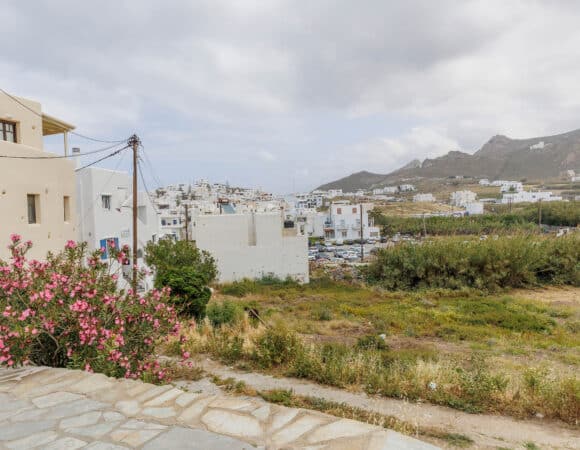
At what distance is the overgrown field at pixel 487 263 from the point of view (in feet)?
68.5

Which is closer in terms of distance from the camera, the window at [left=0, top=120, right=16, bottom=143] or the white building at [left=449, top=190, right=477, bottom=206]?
the window at [left=0, top=120, right=16, bottom=143]

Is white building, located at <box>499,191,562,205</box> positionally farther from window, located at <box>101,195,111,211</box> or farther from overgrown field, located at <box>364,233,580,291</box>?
window, located at <box>101,195,111,211</box>

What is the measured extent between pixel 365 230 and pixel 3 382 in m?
58.3

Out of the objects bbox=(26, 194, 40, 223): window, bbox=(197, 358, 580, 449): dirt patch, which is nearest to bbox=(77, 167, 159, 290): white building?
bbox=(26, 194, 40, 223): window

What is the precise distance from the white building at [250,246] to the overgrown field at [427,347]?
7.98m

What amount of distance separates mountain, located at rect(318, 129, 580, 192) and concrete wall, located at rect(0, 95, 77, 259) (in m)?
141

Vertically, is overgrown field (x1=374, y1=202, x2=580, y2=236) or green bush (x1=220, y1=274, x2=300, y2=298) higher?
overgrown field (x1=374, y1=202, x2=580, y2=236)

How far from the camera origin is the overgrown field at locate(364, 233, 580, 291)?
20891mm

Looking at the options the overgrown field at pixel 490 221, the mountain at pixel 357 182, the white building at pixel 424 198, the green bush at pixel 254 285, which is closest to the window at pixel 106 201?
the green bush at pixel 254 285

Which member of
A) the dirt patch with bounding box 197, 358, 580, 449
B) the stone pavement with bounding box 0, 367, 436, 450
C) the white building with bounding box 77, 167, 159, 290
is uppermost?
the white building with bounding box 77, 167, 159, 290

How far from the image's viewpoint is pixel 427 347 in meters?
9.22

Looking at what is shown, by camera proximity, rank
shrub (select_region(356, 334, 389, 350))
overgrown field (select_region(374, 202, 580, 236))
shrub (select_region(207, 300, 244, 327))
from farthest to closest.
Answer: overgrown field (select_region(374, 202, 580, 236)) → shrub (select_region(207, 300, 244, 327)) → shrub (select_region(356, 334, 389, 350))

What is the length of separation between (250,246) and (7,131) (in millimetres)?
16058

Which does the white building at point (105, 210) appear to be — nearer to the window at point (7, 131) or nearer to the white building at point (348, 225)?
the window at point (7, 131)
